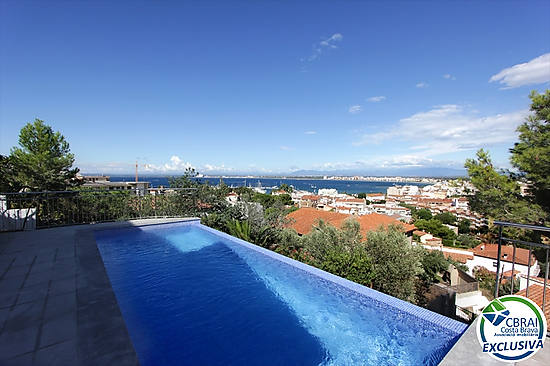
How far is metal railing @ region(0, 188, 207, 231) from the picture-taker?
6242 mm

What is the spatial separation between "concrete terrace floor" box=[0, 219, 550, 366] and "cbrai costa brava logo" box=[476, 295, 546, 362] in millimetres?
278

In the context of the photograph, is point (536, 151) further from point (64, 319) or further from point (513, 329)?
point (64, 319)

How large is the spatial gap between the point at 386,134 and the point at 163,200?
27.5 metres

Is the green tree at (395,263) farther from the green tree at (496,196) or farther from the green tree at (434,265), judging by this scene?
the green tree at (434,265)

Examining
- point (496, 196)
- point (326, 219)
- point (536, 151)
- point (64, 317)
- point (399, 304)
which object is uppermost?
point (536, 151)

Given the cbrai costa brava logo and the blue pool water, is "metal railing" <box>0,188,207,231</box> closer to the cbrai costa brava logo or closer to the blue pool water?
the blue pool water

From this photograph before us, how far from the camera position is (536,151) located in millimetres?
10023

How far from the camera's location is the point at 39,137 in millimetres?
15430

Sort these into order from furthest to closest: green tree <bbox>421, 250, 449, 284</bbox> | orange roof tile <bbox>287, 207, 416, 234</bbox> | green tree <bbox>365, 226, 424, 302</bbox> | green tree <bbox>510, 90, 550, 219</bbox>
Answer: orange roof tile <bbox>287, 207, 416, 234</bbox> < green tree <bbox>421, 250, 449, 284</bbox> < green tree <bbox>510, 90, 550, 219</bbox> < green tree <bbox>365, 226, 424, 302</bbox>

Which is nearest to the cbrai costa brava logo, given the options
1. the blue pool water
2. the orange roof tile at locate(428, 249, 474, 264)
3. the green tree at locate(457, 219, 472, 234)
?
the blue pool water

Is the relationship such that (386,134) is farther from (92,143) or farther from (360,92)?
(92,143)

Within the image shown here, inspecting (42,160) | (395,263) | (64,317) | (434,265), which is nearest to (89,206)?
(64,317)

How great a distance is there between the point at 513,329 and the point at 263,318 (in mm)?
2677

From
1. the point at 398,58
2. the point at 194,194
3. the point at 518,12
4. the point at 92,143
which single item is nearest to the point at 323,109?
the point at 398,58
